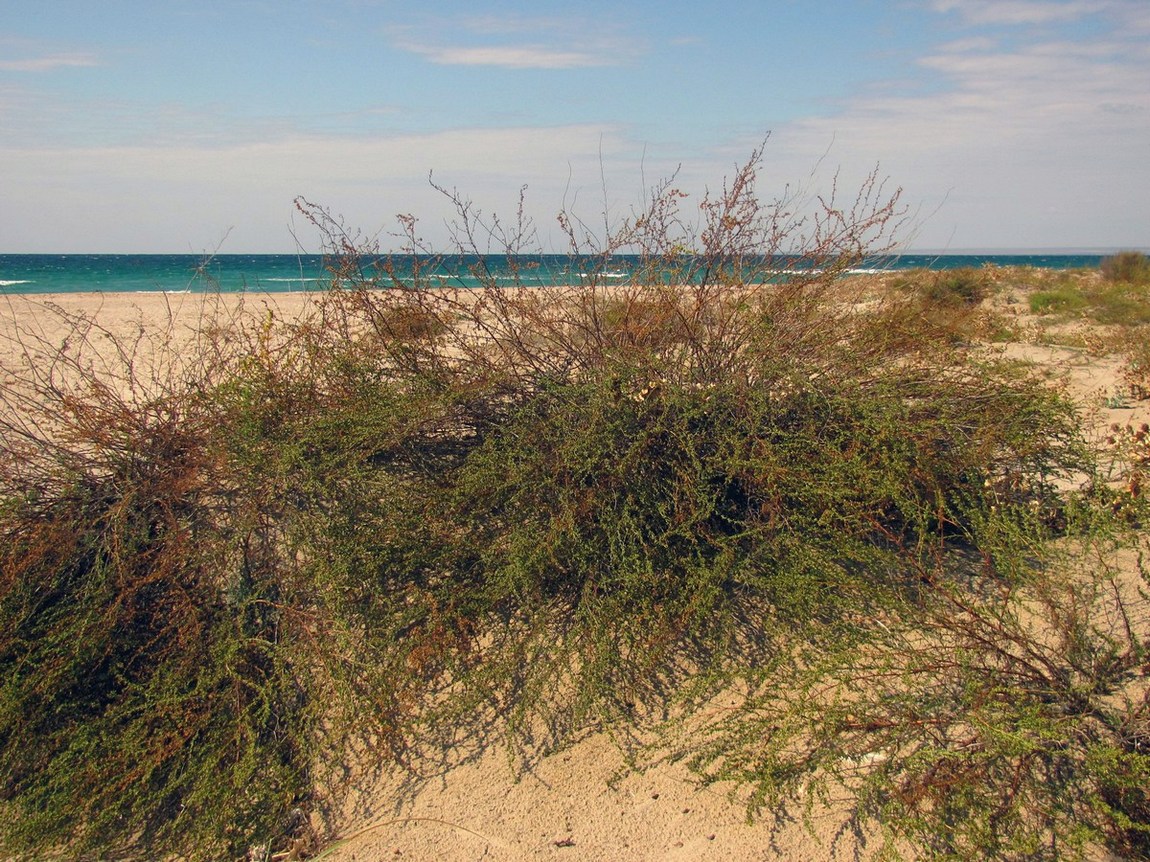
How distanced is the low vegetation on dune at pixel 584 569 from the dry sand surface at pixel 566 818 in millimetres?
118

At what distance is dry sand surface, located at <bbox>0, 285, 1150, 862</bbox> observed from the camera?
2.92m

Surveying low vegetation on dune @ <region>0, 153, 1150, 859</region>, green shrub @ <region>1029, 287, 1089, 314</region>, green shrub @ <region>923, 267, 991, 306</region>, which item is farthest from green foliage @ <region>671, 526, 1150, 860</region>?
green shrub @ <region>1029, 287, 1089, 314</region>

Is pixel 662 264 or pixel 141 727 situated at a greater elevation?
pixel 662 264

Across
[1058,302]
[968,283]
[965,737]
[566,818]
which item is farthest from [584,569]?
[1058,302]

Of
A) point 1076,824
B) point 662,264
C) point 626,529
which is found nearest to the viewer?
point 1076,824

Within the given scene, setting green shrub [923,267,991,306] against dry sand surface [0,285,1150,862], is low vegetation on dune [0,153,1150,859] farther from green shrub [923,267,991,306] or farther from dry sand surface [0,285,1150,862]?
green shrub [923,267,991,306]

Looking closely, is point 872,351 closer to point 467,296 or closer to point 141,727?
point 467,296

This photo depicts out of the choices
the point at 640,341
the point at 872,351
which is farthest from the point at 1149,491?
the point at 640,341

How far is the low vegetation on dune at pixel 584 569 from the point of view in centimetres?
304

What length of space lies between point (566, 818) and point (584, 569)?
3.11ft

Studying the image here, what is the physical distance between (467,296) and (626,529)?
5.75 feet

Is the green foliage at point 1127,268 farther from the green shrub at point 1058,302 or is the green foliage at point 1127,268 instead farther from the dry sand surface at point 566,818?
the dry sand surface at point 566,818

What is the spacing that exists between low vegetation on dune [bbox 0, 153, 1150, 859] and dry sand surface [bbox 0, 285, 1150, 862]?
118 millimetres

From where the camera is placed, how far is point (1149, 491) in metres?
4.50
